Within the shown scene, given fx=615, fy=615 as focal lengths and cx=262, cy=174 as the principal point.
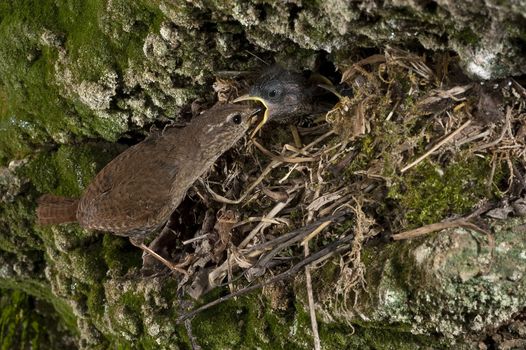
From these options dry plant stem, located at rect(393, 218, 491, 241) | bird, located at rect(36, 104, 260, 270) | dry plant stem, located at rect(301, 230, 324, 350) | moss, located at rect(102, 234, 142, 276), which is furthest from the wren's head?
dry plant stem, located at rect(393, 218, 491, 241)

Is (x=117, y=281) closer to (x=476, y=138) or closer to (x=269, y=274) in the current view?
(x=269, y=274)

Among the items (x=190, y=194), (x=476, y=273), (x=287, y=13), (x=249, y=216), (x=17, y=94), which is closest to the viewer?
(x=476, y=273)

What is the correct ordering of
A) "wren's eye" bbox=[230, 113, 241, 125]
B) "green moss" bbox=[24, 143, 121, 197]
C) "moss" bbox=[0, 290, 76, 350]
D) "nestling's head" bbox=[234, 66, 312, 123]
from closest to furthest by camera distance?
"nestling's head" bbox=[234, 66, 312, 123]
"wren's eye" bbox=[230, 113, 241, 125]
"green moss" bbox=[24, 143, 121, 197]
"moss" bbox=[0, 290, 76, 350]

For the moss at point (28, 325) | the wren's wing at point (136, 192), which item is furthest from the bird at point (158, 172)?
the moss at point (28, 325)

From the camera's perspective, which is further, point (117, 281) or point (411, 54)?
point (117, 281)

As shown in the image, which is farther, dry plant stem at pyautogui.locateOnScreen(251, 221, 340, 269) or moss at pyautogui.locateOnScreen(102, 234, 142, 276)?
moss at pyautogui.locateOnScreen(102, 234, 142, 276)

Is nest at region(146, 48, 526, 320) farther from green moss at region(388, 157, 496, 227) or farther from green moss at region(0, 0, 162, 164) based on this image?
green moss at region(0, 0, 162, 164)

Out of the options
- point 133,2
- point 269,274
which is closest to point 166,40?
point 133,2
